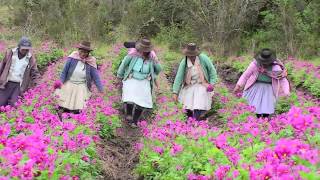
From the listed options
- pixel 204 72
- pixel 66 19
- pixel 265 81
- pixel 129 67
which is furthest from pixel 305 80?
pixel 66 19

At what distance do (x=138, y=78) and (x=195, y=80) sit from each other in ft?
3.49

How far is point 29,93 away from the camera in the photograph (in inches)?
374

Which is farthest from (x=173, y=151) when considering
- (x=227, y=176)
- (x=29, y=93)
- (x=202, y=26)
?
(x=202, y=26)

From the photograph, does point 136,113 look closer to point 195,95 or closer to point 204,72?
point 195,95

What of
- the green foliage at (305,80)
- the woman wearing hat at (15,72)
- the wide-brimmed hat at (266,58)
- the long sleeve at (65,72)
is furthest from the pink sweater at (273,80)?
the green foliage at (305,80)

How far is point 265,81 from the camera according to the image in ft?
33.0

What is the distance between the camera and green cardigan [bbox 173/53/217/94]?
10.4 meters

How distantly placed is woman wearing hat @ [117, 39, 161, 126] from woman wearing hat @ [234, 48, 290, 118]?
1757 mm

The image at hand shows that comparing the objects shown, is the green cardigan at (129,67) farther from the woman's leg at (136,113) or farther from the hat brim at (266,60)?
the hat brim at (266,60)

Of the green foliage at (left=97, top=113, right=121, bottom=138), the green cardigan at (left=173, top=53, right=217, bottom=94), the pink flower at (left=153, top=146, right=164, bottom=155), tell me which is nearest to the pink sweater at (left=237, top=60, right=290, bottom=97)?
the green cardigan at (left=173, top=53, right=217, bottom=94)

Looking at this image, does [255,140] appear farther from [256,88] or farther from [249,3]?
[249,3]

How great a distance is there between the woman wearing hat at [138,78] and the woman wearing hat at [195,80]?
0.65 metres

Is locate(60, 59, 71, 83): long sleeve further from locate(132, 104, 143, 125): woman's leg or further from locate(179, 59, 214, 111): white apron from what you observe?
locate(179, 59, 214, 111): white apron

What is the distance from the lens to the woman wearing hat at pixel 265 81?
9.95m
